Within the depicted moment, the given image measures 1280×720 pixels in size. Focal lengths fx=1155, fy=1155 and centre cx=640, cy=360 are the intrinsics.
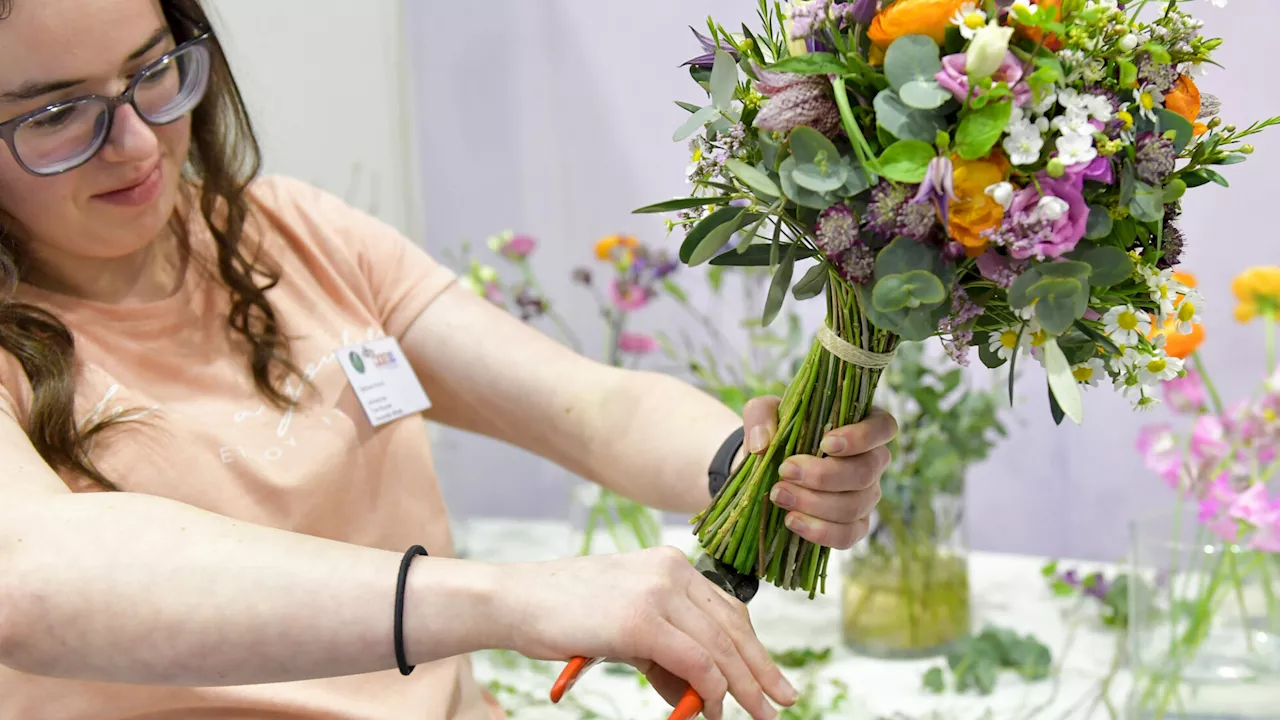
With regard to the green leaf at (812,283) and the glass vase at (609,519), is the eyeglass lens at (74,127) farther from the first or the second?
the glass vase at (609,519)

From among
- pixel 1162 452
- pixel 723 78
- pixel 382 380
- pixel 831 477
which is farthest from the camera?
pixel 1162 452

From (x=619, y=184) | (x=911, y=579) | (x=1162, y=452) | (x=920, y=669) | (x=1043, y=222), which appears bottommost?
(x=920, y=669)

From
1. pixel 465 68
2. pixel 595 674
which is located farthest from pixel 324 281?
pixel 465 68

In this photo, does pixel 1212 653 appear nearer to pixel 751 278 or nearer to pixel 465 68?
pixel 751 278

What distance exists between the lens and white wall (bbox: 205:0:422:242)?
6.88 ft

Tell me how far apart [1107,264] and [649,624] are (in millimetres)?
417

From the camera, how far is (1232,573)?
4.99ft

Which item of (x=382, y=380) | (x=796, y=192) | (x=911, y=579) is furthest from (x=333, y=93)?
(x=796, y=192)

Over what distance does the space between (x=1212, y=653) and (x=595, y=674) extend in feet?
2.95

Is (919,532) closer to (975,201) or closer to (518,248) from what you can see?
(518,248)

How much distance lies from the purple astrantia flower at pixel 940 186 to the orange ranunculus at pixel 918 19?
0.31 feet

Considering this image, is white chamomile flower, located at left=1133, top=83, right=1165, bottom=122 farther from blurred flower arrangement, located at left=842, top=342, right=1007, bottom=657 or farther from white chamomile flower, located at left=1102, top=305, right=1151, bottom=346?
blurred flower arrangement, located at left=842, top=342, right=1007, bottom=657

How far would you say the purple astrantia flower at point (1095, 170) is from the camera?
748 mm

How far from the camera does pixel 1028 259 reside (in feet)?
2.54
